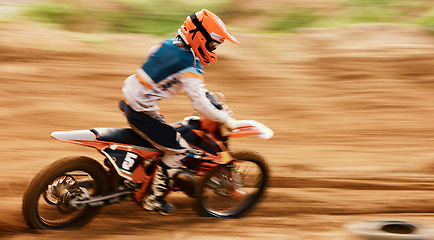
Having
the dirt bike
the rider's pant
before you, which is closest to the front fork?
the dirt bike

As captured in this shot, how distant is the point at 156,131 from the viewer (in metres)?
4.40

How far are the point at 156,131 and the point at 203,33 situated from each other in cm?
91

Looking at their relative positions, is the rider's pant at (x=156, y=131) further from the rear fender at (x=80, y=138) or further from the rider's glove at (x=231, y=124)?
the rider's glove at (x=231, y=124)

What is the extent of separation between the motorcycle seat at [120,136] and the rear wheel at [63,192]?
0.74ft

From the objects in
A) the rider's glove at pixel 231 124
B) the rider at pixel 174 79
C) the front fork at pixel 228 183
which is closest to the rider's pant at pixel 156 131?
the rider at pixel 174 79

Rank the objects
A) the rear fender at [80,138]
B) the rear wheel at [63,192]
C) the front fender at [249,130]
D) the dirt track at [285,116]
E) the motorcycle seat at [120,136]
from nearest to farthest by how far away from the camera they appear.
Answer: the rear wheel at [63,192], the rear fender at [80,138], the motorcycle seat at [120,136], the front fender at [249,130], the dirt track at [285,116]

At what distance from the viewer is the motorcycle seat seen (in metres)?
4.35

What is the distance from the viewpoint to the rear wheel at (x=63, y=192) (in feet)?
13.4

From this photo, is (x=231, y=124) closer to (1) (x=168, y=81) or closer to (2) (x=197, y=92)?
(2) (x=197, y=92)

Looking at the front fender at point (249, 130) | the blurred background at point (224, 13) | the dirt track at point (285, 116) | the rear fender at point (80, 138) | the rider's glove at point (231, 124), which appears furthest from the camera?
the blurred background at point (224, 13)

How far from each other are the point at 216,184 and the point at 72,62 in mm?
4786

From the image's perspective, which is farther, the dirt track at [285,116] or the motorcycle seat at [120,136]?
the dirt track at [285,116]

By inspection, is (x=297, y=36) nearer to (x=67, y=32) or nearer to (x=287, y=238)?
(x=67, y=32)

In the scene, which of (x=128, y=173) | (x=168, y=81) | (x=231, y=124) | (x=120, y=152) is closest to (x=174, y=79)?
(x=168, y=81)
